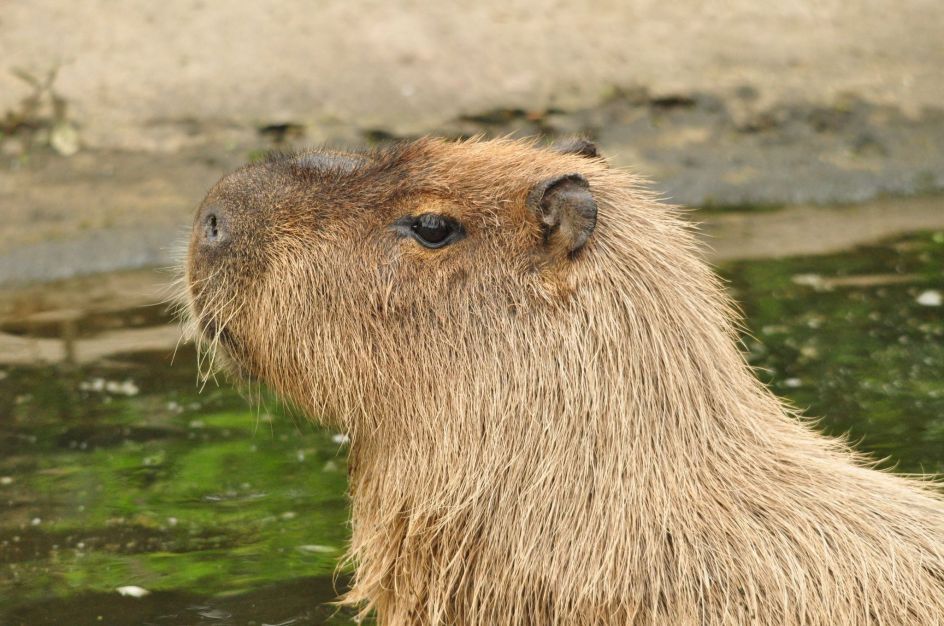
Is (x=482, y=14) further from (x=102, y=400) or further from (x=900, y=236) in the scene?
(x=102, y=400)

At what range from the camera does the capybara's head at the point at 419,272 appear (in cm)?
310

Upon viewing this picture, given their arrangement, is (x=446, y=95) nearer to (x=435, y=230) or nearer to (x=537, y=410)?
(x=435, y=230)

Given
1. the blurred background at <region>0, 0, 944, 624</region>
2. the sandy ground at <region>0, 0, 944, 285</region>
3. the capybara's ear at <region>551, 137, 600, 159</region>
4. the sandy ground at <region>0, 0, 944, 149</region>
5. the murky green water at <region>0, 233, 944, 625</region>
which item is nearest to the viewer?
the capybara's ear at <region>551, 137, 600, 159</region>

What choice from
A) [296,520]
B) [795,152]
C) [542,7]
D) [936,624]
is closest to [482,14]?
[542,7]

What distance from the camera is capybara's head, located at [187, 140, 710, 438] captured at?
3.10 m

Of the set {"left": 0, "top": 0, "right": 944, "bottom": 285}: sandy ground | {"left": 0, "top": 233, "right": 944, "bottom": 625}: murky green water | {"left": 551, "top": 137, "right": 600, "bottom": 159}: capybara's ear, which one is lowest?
{"left": 0, "top": 233, "right": 944, "bottom": 625}: murky green water

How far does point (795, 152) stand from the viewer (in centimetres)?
912

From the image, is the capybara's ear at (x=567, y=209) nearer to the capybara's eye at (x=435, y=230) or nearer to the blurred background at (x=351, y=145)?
the capybara's eye at (x=435, y=230)

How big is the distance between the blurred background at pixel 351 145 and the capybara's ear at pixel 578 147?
182 cm

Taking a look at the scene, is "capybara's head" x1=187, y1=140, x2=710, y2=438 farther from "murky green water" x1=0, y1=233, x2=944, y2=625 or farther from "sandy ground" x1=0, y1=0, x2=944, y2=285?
"sandy ground" x1=0, y1=0, x2=944, y2=285

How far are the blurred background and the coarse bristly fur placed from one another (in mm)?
1603

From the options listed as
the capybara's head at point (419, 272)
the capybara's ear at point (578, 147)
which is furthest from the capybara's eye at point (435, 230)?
the capybara's ear at point (578, 147)

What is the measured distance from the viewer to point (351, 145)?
18.6 ft

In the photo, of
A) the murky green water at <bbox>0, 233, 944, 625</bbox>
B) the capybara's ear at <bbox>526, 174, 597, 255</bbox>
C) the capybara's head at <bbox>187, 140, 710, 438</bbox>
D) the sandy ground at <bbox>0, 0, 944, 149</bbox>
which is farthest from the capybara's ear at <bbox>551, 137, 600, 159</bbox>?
the sandy ground at <bbox>0, 0, 944, 149</bbox>
